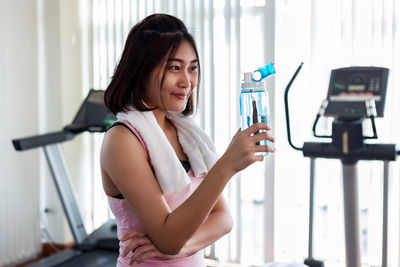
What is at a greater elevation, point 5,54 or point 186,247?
point 5,54

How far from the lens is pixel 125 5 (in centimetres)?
363

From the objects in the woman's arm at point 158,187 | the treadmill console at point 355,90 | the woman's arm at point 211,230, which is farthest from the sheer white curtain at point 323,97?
the woman's arm at point 158,187

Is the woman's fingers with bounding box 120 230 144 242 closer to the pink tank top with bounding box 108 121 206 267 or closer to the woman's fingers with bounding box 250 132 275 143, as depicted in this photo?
the pink tank top with bounding box 108 121 206 267

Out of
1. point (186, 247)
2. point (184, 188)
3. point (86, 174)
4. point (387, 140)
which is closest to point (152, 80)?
point (184, 188)

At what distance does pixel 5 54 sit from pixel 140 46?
2500mm

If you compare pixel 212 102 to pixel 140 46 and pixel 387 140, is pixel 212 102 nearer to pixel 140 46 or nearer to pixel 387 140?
pixel 387 140

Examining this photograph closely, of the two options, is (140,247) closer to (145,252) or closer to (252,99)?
(145,252)

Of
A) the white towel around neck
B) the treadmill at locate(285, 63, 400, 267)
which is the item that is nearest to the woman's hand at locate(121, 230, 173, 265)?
the white towel around neck

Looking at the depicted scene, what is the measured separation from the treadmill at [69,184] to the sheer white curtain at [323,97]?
113cm

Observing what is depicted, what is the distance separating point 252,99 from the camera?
128cm

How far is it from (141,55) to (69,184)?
85.9 inches

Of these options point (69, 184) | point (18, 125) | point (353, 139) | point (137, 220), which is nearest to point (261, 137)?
point (137, 220)

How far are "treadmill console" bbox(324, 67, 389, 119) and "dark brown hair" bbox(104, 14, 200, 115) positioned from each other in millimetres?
804

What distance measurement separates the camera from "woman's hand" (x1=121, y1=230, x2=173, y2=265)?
124cm
